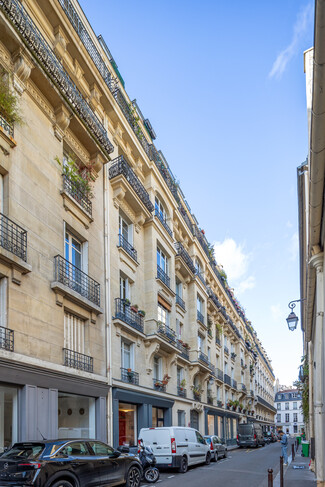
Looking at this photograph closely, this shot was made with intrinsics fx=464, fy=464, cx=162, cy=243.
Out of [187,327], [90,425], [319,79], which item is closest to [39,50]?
[319,79]

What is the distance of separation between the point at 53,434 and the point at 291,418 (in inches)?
4491

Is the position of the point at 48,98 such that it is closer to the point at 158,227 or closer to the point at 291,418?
the point at 158,227

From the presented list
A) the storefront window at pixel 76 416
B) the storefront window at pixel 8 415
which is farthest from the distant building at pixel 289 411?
the storefront window at pixel 8 415

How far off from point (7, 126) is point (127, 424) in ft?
41.6

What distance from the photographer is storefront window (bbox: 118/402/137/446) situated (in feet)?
60.4

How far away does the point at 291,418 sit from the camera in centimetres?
11469

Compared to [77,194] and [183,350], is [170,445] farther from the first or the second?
[183,350]

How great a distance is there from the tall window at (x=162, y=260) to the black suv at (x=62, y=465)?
14.2 m

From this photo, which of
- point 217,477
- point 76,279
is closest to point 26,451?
point 76,279

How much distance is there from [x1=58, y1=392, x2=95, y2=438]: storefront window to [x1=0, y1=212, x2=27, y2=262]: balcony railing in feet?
15.2

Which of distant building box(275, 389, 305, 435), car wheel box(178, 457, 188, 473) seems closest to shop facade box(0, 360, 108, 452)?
car wheel box(178, 457, 188, 473)

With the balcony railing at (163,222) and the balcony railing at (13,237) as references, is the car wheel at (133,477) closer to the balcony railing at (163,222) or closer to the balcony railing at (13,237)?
the balcony railing at (13,237)

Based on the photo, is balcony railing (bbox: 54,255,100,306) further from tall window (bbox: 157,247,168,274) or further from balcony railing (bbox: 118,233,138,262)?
tall window (bbox: 157,247,168,274)

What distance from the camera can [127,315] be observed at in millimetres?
19797
